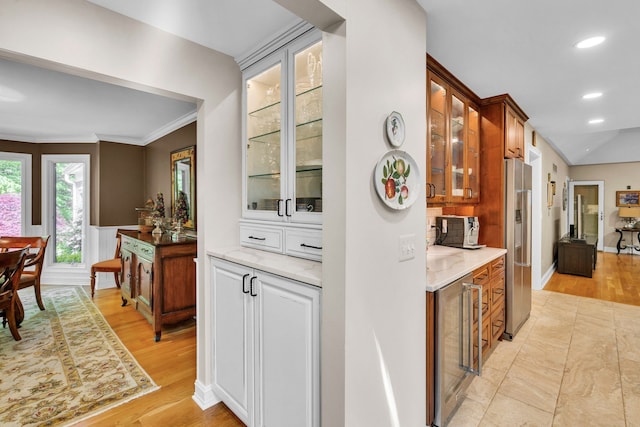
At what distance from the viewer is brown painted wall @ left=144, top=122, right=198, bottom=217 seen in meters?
3.72

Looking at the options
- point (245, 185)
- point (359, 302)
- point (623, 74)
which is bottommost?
point (359, 302)

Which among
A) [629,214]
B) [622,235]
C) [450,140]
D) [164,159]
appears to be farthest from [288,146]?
[622,235]

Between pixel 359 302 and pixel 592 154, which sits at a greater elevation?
pixel 592 154

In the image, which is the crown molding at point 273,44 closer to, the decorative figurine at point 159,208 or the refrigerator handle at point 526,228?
the decorative figurine at point 159,208

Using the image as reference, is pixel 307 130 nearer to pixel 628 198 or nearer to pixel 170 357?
pixel 170 357

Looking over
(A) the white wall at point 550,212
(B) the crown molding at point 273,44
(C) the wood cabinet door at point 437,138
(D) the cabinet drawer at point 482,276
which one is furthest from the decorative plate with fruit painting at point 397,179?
(A) the white wall at point 550,212

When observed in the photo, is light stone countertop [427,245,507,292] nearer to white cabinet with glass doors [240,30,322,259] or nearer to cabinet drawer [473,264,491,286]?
cabinet drawer [473,264,491,286]

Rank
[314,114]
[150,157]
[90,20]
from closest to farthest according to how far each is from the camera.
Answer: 1. [90,20]
2. [314,114]
3. [150,157]

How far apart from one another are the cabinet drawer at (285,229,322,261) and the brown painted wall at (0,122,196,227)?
351 cm

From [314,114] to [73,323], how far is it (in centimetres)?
371

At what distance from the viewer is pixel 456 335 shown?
1948 mm

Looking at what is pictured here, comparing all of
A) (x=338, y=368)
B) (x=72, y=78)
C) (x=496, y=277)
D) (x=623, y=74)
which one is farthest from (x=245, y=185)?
(x=623, y=74)

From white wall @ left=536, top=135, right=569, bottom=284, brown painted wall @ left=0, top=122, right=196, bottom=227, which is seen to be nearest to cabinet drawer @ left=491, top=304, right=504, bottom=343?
white wall @ left=536, top=135, right=569, bottom=284

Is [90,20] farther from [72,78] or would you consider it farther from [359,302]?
[359,302]
